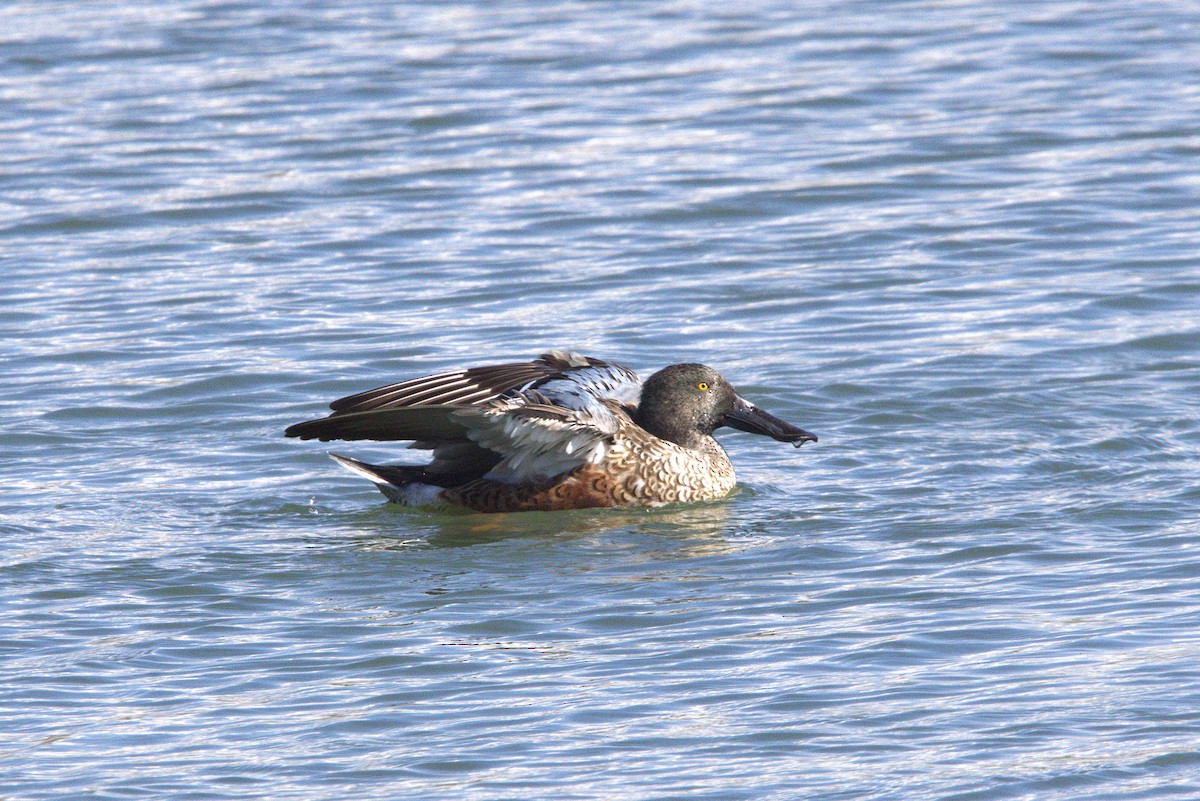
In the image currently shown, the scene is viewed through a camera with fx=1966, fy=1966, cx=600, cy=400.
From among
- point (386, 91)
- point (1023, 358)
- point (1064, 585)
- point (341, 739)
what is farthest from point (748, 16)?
point (341, 739)

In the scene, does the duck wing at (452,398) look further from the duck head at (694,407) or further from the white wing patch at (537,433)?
the duck head at (694,407)

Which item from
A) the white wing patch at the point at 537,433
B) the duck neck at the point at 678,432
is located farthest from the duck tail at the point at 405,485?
the duck neck at the point at 678,432

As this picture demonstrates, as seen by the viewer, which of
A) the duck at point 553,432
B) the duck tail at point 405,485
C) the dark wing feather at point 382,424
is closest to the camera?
the dark wing feather at point 382,424

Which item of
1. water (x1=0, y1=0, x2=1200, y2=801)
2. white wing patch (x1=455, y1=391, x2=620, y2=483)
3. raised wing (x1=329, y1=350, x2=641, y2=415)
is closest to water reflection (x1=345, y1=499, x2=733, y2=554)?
water (x1=0, y1=0, x2=1200, y2=801)

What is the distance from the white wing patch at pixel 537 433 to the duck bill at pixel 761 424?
0.69 m

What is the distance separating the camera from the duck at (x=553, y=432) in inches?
341

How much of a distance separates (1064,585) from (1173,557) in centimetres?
56

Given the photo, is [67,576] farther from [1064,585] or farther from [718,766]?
[1064,585]

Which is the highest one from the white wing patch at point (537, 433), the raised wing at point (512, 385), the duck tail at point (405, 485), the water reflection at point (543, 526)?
the raised wing at point (512, 385)

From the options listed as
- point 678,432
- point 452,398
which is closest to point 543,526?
point 452,398

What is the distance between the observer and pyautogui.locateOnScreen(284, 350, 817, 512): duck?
28.4ft

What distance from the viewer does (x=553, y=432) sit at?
8.91 meters

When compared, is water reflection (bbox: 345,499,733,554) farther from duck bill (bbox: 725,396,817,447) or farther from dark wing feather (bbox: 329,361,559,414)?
dark wing feather (bbox: 329,361,559,414)

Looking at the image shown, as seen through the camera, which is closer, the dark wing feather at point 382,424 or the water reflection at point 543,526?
the dark wing feather at point 382,424
